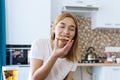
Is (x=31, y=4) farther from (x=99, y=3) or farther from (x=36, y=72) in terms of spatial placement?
(x=36, y=72)

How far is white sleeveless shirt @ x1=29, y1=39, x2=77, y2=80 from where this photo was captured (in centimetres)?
127

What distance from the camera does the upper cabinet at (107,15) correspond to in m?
3.93

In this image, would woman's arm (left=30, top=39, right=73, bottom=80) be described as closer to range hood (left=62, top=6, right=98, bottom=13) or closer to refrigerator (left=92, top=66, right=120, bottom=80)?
refrigerator (left=92, top=66, right=120, bottom=80)

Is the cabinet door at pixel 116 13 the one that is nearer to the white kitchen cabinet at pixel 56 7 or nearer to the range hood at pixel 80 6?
the range hood at pixel 80 6

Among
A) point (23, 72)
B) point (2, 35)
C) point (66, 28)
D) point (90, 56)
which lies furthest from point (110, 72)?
point (66, 28)

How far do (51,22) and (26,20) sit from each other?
0.56 m

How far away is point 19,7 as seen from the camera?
Result: 10.8 ft

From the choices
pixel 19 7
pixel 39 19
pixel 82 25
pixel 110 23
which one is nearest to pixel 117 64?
pixel 110 23

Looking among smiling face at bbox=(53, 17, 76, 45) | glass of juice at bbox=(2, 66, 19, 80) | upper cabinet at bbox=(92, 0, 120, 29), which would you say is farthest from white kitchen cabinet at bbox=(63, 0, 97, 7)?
glass of juice at bbox=(2, 66, 19, 80)

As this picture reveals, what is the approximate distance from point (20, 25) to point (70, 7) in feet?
3.29

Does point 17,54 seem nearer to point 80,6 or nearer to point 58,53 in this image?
point 80,6

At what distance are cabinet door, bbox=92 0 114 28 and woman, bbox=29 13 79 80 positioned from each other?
2.62 meters

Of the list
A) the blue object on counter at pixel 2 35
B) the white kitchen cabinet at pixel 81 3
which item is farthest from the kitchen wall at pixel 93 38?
the blue object on counter at pixel 2 35

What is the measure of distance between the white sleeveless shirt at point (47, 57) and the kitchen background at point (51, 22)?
6.19 feet
